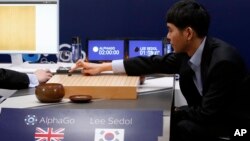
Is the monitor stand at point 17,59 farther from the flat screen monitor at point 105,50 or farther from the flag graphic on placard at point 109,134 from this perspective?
the flag graphic on placard at point 109,134

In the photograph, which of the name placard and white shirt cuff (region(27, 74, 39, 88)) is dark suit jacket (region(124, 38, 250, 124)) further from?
white shirt cuff (region(27, 74, 39, 88))

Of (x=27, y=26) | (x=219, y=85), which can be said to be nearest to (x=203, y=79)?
(x=219, y=85)

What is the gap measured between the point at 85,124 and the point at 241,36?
2417 mm

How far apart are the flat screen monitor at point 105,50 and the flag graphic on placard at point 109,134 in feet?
5.45

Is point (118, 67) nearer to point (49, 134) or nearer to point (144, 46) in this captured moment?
point (49, 134)

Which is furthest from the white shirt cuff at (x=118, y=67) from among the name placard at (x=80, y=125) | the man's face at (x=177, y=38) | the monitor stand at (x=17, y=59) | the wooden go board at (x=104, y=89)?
the monitor stand at (x=17, y=59)

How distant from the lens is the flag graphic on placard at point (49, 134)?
4.44ft

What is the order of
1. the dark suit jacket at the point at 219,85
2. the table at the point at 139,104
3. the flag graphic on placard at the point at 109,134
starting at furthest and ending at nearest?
the table at the point at 139,104
the dark suit jacket at the point at 219,85
the flag graphic on placard at the point at 109,134

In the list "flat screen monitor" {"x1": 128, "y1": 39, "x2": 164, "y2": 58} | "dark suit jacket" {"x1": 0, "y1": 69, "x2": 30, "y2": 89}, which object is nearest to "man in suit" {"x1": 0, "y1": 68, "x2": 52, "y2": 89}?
"dark suit jacket" {"x1": 0, "y1": 69, "x2": 30, "y2": 89}

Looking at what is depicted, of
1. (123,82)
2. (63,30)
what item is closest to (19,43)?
(63,30)

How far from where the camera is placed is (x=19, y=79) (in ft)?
6.82

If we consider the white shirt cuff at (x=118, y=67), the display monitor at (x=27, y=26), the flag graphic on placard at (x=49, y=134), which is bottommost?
the flag graphic on placard at (x=49, y=134)

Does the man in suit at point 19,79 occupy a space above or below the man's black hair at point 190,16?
below

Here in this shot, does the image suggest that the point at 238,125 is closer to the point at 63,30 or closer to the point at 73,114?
the point at 73,114
